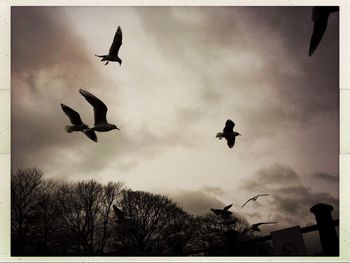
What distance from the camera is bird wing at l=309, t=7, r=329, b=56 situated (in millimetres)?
3264

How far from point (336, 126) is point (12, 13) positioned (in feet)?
8.38

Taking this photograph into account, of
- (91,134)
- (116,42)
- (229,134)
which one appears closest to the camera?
(116,42)

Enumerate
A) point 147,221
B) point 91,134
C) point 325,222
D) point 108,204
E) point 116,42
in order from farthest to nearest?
point 147,221 → point 108,204 → point 91,134 → point 116,42 → point 325,222

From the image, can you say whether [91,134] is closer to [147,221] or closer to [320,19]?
[320,19]

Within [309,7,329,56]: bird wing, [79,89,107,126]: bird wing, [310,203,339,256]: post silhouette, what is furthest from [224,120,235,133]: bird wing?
[310,203,339,256]: post silhouette

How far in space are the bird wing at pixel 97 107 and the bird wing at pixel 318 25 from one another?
1717 mm

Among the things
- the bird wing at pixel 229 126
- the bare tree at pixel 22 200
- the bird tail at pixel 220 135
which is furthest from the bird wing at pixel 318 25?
the bare tree at pixel 22 200

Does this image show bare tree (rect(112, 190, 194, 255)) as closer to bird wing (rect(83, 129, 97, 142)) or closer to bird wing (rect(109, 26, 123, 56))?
bird wing (rect(83, 129, 97, 142))

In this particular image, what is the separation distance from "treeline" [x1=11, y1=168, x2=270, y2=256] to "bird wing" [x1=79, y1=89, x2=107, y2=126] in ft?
1.99

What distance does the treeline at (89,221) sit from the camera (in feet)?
11.2

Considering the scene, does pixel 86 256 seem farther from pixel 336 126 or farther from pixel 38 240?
pixel 336 126

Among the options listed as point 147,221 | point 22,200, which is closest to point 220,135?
point 22,200

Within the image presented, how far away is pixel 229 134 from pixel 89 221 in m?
2.21

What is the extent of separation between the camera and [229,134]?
3.62 m
